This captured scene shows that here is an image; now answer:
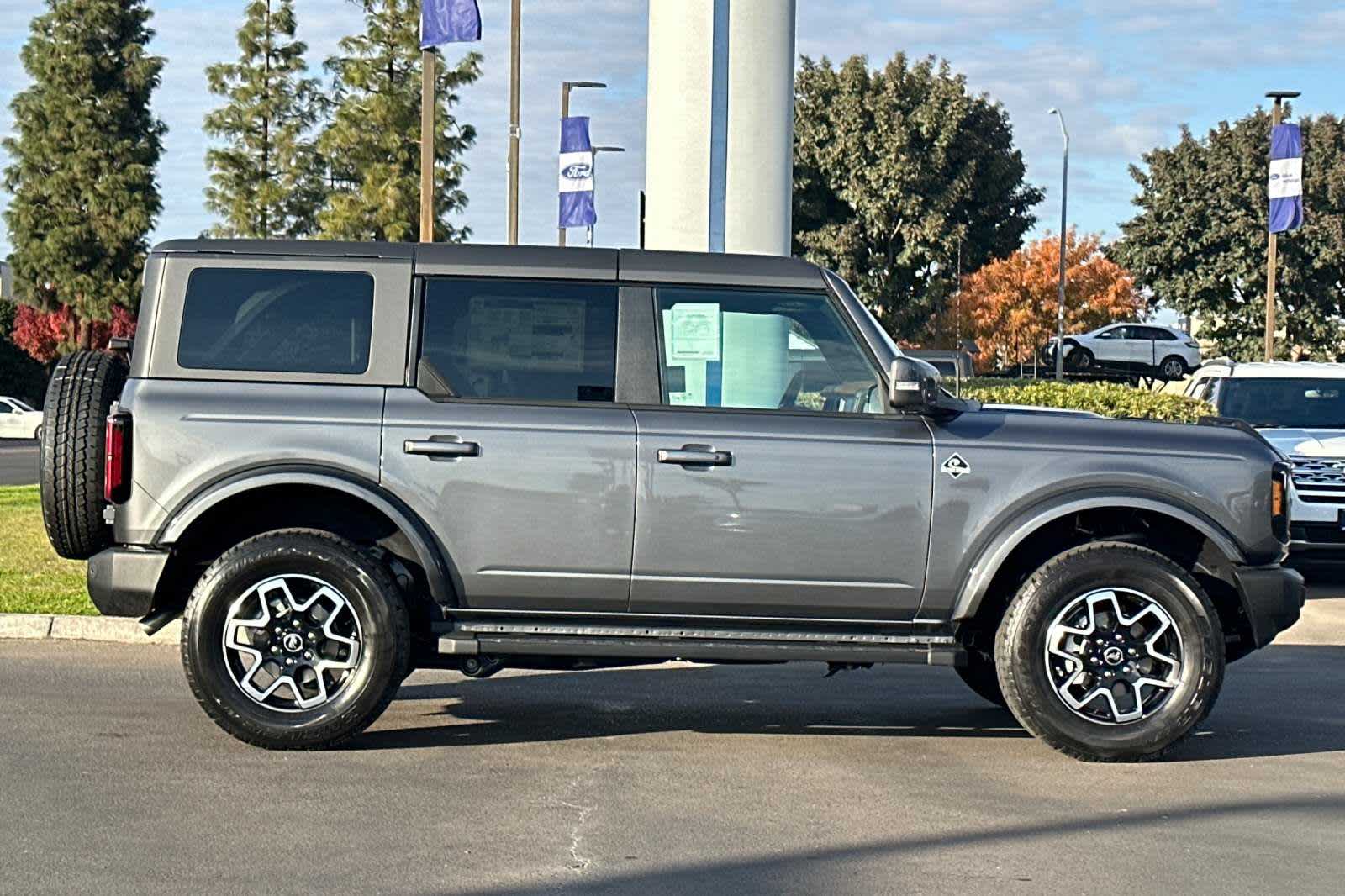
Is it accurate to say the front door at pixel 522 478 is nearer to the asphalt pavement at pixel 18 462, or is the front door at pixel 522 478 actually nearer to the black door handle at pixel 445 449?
the black door handle at pixel 445 449

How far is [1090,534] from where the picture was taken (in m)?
7.37

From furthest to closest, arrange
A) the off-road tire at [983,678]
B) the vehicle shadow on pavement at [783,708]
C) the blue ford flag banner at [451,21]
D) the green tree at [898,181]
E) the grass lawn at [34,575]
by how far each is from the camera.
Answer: the green tree at [898,181]
the blue ford flag banner at [451,21]
the grass lawn at [34,575]
the off-road tire at [983,678]
the vehicle shadow on pavement at [783,708]

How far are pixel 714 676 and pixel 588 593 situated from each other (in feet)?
8.22

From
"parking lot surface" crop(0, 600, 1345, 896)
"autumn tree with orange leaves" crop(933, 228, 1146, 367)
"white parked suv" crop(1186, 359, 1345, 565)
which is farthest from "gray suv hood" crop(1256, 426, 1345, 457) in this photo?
"autumn tree with orange leaves" crop(933, 228, 1146, 367)

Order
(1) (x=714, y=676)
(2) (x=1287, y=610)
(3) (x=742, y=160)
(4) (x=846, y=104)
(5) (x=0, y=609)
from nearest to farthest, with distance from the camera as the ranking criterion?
(2) (x=1287, y=610), (1) (x=714, y=676), (5) (x=0, y=609), (3) (x=742, y=160), (4) (x=846, y=104)

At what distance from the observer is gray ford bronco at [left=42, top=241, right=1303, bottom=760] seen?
6.90 meters

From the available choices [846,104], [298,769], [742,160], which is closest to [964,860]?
[298,769]

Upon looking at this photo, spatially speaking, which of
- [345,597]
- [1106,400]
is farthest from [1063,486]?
[1106,400]

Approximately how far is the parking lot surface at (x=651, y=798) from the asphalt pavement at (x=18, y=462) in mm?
17898

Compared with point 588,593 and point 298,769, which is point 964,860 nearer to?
point 588,593

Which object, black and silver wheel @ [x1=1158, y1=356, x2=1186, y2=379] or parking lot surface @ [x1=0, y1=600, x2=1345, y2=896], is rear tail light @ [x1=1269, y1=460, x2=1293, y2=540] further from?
black and silver wheel @ [x1=1158, y1=356, x2=1186, y2=379]

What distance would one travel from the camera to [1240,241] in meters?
55.5

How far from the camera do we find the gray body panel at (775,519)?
6.89 meters

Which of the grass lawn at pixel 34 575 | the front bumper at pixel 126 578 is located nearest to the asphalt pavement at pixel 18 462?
the grass lawn at pixel 34 575
